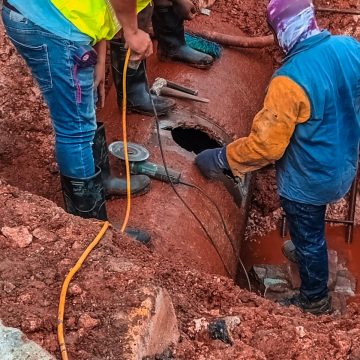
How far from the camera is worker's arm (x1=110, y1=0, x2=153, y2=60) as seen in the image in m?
3.21

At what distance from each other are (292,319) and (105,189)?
157 centimetres

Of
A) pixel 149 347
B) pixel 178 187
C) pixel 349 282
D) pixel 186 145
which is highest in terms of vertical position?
pixel 149 347

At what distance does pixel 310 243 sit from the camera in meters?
4.41

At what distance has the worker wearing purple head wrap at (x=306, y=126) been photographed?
373 centimetres

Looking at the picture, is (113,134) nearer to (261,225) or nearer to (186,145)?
(186,145)

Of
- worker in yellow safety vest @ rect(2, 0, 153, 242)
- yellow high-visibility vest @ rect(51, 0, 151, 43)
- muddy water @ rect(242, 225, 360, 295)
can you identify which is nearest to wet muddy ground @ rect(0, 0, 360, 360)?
worker in yellow safety vest @ rect(2, 0, 153, 242)

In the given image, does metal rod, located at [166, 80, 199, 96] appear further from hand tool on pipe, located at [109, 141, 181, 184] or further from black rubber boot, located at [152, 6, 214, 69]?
hand tool on pipe, located at [109, 141, 181, 184]

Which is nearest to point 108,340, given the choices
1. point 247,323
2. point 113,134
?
point 247,323

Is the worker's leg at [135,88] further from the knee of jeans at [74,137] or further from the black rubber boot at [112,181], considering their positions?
the knee of jeans at [74,137]

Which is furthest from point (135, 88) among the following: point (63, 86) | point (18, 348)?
point (18, 348)

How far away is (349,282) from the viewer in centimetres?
536

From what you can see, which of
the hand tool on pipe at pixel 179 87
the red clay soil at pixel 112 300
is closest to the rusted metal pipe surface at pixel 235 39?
the hand tool on pipe at pixel 179 87

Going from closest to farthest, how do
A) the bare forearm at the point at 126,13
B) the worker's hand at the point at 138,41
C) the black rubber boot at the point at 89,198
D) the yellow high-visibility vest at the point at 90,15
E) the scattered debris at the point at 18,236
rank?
the scattered debris at the point at 18,236, the bare forearm at the point at 126,13, the yellow high-visibility vest at the point at 90,15, the worker's hand at the point at 138,41, the black rubber boot at the point at 89,198

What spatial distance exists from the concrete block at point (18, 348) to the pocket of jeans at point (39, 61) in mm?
1544
